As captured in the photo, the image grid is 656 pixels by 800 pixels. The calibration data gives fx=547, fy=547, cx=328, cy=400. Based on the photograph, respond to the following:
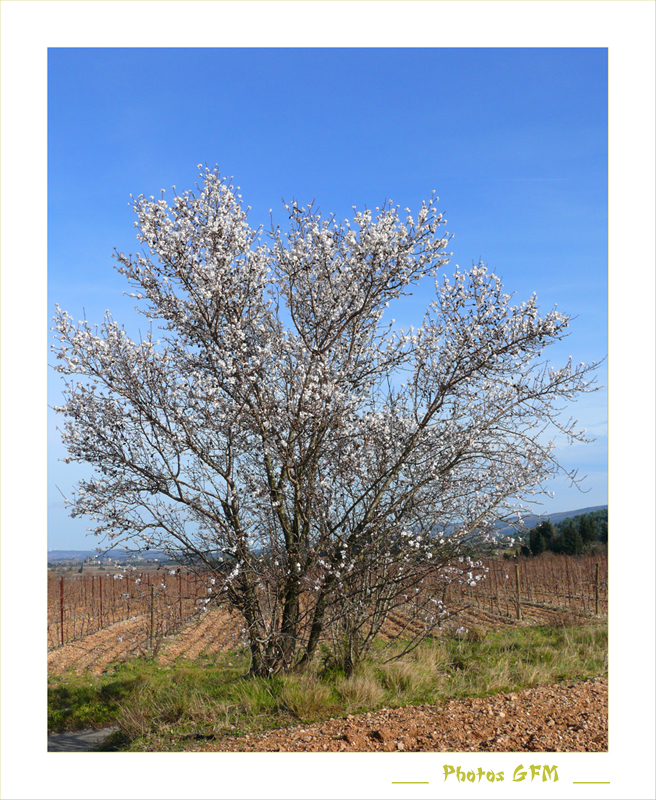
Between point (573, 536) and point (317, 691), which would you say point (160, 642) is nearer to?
point (317, 691)

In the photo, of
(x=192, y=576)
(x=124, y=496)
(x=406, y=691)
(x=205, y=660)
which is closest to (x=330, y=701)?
(x=406, y=691)

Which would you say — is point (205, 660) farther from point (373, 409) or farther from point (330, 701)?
point (373, 409)

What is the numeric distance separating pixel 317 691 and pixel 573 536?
1915cm

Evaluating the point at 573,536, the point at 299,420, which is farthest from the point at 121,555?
the point at 573,536

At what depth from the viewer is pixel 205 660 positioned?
433 inches

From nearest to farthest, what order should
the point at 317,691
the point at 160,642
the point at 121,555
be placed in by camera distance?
the point at 317,691 → the point at 121,555 → the point at 160,642

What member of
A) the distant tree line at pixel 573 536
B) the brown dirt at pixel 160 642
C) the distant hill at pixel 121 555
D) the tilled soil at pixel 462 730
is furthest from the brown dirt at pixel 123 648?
the distant tree line at pixel 573 536

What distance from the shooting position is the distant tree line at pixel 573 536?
69.2 feet

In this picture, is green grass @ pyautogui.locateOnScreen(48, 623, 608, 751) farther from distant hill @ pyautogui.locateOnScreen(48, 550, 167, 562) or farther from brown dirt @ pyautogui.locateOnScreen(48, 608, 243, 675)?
brown dirt @ pyautogui.locateOnScreen(48, 608, 243, 675)

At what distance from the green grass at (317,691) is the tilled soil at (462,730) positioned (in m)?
0.31

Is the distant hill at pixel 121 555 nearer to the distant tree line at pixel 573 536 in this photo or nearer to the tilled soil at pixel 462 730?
the tilled soil at pixel 462 730

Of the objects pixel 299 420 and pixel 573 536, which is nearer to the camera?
pixel 299 420

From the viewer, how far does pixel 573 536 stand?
21.6 m

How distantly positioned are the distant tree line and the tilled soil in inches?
656
